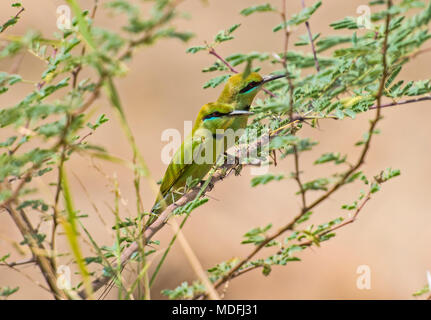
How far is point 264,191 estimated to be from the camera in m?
5.19

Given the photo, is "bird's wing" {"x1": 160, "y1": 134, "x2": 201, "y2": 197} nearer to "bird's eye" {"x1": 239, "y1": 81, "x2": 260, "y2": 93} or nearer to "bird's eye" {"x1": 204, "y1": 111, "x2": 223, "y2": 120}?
"bird's eye" {"x1": 204, "y1": 111, "x2": 223, "y2": 120}

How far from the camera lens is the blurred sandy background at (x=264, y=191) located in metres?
Result: 4.50

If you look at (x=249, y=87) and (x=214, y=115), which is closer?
(x=214, y=115)

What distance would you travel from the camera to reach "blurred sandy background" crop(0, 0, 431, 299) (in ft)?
14.8

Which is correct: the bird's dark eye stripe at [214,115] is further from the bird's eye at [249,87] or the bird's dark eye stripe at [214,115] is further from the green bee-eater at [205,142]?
the bird's eye at [249,87]

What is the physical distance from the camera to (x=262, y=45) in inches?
237

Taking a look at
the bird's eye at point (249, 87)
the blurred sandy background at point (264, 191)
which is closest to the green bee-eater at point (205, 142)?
the bird's eye at point (249, 87)

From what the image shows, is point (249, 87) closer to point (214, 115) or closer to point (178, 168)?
point (214, 115)

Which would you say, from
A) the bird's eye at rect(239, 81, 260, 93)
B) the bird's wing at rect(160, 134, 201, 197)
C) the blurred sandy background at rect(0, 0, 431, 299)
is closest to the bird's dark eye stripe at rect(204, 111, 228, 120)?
the bird's wing at rect(160, 134, 201, 197)

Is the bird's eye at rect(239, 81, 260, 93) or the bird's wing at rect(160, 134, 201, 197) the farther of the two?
the bird's eye at rect(239, 81, 260, 93)

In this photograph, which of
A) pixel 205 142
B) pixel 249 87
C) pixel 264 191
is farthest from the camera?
pixel 264 191

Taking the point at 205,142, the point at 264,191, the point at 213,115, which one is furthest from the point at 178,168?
the point at 264,191

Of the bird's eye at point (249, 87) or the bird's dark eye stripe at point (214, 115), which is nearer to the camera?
the bird's dark eye stripe at point (214, 115)

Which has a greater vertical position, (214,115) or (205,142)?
(214,115)
